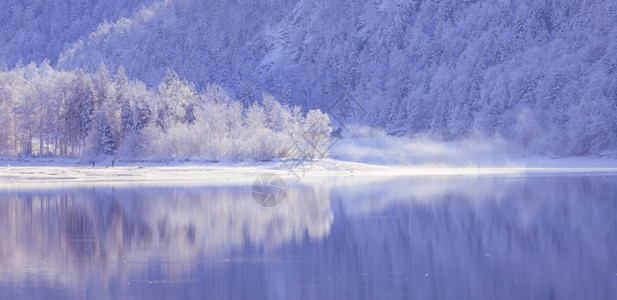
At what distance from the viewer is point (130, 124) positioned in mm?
81500

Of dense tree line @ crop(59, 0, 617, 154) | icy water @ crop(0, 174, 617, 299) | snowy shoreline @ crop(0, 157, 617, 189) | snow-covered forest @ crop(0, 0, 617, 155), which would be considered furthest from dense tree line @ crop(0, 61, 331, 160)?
icy water @ crop(0, 174, 617, 299)

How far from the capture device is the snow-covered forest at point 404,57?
93688 mm

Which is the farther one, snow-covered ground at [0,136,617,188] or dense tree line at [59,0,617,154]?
dense tree line at [59,0,617,154]

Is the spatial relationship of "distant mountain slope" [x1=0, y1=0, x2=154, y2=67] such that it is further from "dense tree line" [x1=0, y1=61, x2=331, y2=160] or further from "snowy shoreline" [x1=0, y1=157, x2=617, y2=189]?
"snowy shoreline" [x1=0, y1=157, x2=617, y2=189]

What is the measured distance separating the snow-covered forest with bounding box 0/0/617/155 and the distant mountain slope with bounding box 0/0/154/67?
78 centimetres

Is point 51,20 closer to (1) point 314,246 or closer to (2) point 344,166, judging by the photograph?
(2) point 344,166

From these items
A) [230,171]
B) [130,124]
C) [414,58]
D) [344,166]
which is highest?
[414,58]

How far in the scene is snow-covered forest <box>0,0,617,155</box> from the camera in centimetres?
9369

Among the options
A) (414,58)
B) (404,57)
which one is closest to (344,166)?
(414,58)

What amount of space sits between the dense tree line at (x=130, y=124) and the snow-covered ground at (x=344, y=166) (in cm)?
202

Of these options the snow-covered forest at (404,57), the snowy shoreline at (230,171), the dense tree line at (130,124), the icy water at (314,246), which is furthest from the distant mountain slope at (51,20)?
the icy water at (314,246)

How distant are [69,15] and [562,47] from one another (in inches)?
5115

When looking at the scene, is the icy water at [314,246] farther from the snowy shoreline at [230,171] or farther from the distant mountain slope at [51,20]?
the distant mountain slope at [51,20]

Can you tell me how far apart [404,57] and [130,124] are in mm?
54057
